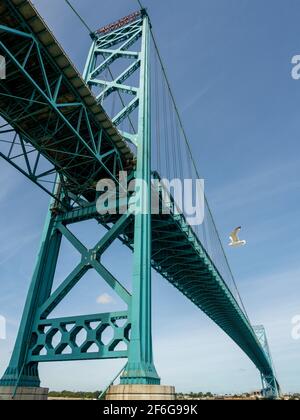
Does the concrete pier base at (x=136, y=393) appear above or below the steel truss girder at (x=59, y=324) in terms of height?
below

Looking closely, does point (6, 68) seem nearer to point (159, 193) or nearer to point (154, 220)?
point (159, 193)

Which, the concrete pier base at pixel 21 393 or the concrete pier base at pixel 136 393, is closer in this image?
the concrete pier base at pixel 136 393

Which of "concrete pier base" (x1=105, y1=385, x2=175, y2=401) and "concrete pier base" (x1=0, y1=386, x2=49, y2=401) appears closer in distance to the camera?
"concrete pier base" (x1=105, y1=385, x2=175, y2=401)

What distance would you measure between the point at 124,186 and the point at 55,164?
380cm

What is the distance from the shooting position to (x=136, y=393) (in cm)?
1116

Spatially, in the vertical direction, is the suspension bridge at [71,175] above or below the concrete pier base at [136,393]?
above

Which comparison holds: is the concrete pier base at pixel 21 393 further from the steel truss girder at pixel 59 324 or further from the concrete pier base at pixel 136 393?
the concrete pier base at pixel 136 393

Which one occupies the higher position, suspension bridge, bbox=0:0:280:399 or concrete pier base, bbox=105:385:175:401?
suspension bridge, bbox=0:0:280:399

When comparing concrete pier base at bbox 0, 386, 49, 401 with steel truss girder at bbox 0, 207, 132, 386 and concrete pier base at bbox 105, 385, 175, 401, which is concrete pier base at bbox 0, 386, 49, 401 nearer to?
steel truss girder at bbox 0, 207, 132, 386

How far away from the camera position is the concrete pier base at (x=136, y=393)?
11133 millimetres

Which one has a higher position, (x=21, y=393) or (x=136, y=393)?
(x=21, y=393)

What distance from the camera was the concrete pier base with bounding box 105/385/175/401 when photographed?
11133 mm

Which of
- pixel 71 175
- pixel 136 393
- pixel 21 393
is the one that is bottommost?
pixel 136 393

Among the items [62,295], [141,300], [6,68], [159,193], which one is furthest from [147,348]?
[6,68]
